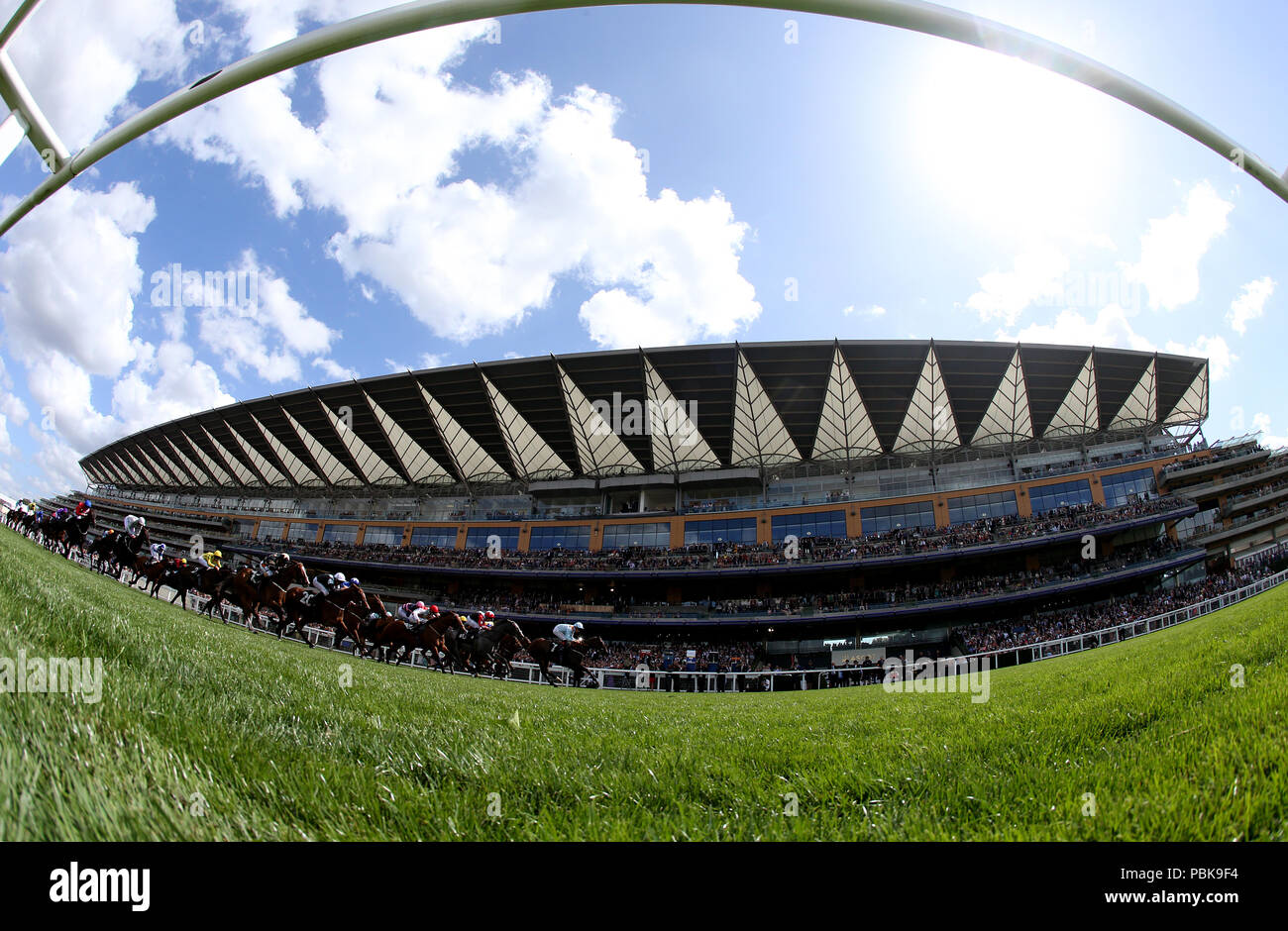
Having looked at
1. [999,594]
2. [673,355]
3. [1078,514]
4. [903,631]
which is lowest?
[903,631]

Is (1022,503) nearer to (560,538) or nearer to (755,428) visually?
(755,428)

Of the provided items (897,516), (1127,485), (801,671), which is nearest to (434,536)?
(801,671)

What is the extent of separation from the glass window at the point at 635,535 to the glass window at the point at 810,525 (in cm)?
844

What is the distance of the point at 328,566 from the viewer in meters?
48.9

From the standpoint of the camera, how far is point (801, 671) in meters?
21.7

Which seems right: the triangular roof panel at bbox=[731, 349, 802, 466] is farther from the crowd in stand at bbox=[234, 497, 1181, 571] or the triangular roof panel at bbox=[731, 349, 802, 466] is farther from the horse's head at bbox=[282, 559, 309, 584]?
the horse's head at bbox=[282, 559, 309, 584]

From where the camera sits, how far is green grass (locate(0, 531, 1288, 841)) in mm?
1385

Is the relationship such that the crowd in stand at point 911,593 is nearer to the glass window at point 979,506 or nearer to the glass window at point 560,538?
the glass window at point 979,506

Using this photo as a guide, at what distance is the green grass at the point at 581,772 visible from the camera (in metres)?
1.38

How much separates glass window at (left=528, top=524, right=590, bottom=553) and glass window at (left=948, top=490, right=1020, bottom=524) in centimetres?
2705

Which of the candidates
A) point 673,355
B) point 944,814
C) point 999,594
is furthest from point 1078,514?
point 944,814
